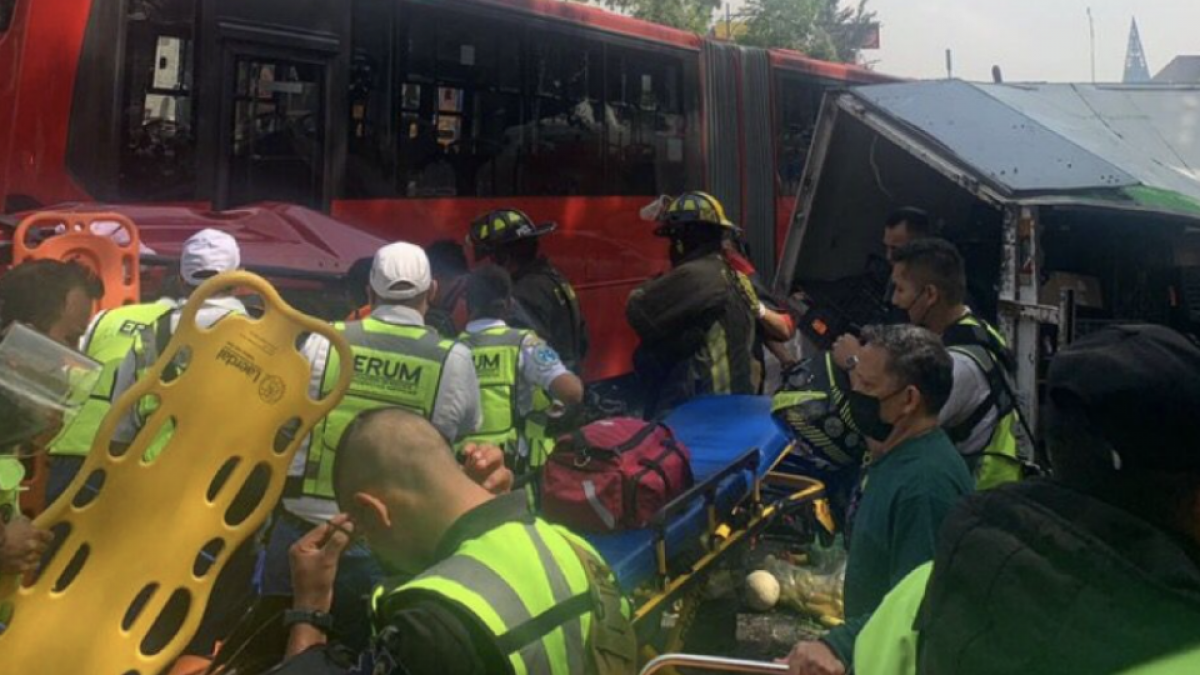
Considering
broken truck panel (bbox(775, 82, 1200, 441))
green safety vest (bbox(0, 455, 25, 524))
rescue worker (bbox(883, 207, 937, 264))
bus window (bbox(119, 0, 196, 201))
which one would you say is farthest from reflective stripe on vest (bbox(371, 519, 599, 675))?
bus window (bbox(119, 0, 196, 201))

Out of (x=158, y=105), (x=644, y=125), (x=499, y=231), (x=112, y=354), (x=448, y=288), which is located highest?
(x=644, y=125)

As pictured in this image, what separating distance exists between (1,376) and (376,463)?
0.69m

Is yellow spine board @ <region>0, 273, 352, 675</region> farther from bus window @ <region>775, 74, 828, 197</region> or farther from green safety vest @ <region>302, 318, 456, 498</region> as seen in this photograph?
bus window @ <region>775, 74, 828, 197</region>

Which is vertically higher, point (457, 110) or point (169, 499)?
point (457, 110)

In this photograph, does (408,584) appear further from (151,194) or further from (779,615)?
(151,194)

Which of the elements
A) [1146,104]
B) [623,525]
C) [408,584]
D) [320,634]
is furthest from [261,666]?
[1146,104]

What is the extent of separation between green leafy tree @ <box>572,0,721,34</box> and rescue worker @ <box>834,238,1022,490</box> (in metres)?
26.9

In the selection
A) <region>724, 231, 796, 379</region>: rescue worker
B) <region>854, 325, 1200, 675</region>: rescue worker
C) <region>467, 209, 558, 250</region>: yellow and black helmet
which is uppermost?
<region>467, 209, 558, 250</region>: yellow and black helmet

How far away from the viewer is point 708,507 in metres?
4.14

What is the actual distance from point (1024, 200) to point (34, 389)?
4.19 metres

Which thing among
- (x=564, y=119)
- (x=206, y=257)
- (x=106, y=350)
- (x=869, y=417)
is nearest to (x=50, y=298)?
(x=106, y=350)

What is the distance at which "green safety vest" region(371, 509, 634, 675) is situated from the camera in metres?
1.85

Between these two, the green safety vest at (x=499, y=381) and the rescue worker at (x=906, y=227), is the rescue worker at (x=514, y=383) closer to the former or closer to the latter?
the green safety vest at (x=499, y=381)

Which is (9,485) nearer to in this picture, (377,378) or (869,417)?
(377,378)
